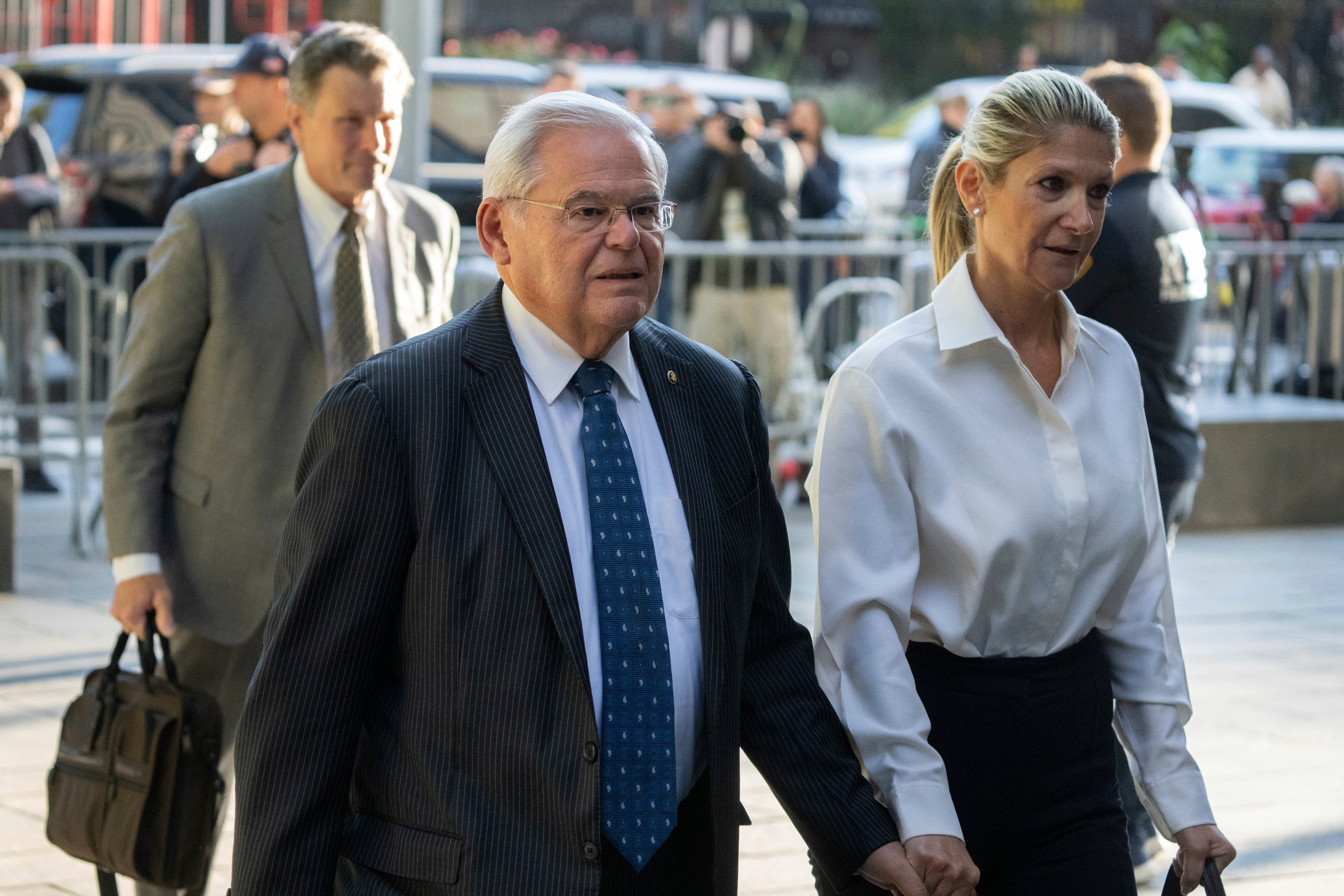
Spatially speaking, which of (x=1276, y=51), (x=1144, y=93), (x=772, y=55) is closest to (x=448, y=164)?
(x=1144, y=93)

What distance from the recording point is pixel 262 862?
2.34 m

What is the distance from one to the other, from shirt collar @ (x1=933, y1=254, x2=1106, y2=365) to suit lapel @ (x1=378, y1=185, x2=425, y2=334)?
4.65 feet

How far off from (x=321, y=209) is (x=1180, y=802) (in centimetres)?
220

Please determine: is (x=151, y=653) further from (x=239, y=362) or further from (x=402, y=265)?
(x=402, y=265)

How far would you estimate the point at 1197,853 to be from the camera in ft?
9.14

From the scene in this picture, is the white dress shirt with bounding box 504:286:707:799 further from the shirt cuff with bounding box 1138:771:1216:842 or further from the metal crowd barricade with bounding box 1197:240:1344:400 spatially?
the metal crowd barricade with bounding box 1197:240:1344:400

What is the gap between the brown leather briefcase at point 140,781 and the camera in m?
3.46

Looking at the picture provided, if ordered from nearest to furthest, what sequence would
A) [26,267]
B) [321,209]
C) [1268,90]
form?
1. [321,209]
2. [26,267]
3. [1268,90]

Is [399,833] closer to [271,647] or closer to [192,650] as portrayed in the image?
[271,647]

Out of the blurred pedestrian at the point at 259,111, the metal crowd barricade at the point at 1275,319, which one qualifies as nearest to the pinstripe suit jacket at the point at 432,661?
the blurred pedestrian at the point at 259,111

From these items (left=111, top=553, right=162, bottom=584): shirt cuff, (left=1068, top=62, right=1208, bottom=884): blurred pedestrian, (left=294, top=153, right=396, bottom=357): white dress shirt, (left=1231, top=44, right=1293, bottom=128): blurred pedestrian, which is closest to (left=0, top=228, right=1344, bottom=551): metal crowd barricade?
(left=1068, top=62, right=1208, bottom=884): blurred pedestrian

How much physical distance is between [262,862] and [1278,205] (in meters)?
13.2

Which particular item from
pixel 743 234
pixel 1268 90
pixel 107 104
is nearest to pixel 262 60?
pixel 743 234

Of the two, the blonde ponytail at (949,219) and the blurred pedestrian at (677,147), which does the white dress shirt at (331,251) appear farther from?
the blurred pedestrian at (677,147)
